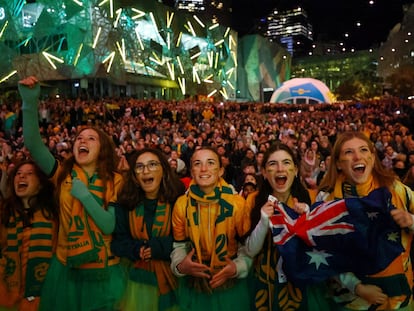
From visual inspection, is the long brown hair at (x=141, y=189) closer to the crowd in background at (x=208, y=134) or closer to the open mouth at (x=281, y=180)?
the open mouth at (x=281, y=180)

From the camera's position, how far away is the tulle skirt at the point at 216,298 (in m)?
2.88

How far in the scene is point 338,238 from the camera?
243 centimetres

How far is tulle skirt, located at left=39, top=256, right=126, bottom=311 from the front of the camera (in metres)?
3.04

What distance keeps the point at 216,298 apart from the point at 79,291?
3.35ft

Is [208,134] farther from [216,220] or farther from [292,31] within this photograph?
[292,31]

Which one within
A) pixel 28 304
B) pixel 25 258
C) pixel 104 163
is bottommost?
pixel 28 304

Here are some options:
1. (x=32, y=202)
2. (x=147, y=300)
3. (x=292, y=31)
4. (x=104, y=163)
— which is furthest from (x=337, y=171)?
(x=292, y=31)

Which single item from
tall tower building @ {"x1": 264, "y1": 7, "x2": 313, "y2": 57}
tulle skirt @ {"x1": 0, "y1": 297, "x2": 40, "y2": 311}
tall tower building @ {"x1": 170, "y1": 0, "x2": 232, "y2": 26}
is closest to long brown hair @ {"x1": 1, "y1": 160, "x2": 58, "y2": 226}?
tulle skirt @ {"x1": 0, "y1": 297, "x2": 40, "y2": 311}

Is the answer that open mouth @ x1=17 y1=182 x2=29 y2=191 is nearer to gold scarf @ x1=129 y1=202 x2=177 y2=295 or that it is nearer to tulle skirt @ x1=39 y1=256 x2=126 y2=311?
tulle skirt @ x1=39 y1=256 x2=126 y2=311

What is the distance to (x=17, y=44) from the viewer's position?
1230 inches

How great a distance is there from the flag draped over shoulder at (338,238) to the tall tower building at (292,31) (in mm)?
128964

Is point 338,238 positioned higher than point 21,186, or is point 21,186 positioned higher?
point 21,186

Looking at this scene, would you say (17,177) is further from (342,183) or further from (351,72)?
(351,72)

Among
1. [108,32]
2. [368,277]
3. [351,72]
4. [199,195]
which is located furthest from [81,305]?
[351,72]
